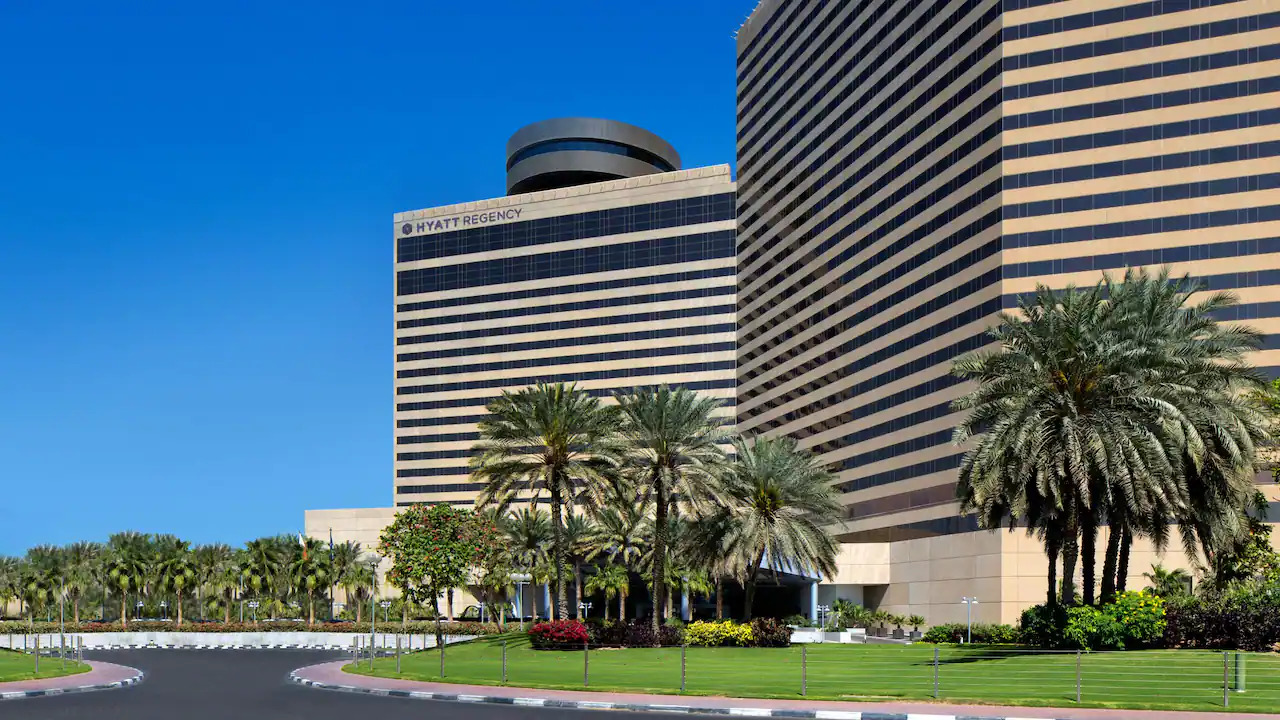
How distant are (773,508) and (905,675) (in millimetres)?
23194

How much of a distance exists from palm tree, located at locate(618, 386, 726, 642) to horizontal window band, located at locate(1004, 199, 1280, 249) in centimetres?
4072

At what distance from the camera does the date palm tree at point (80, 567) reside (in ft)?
375

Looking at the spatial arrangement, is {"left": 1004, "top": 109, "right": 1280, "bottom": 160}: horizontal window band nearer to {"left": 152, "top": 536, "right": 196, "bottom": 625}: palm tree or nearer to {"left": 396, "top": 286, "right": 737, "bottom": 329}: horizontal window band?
{"left": 396, "top": 286, "right": 737, "bottom": 329}: horizontal window band

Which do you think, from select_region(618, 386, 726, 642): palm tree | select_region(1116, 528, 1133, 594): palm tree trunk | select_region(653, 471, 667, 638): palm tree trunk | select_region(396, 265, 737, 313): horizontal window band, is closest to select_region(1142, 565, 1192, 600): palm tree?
select_region(1116, 528, 1133, 594): palm tree trunk

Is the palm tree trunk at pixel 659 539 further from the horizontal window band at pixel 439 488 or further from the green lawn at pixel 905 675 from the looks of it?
the horizontal window band at pixel 439 488

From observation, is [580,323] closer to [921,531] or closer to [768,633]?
[921,531]

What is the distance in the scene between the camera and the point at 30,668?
167 ft

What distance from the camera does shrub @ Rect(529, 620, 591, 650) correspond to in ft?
193

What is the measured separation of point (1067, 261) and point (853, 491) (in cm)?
3302

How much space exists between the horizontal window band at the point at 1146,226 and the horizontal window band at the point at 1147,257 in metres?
1.41

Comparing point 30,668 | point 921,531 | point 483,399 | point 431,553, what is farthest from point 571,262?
point 30,668

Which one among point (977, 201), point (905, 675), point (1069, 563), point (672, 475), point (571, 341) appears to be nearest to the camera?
point (905, 675)

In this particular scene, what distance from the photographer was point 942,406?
10112cm

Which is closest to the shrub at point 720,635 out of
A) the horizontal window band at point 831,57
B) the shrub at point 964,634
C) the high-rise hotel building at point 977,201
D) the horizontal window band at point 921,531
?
the shrub at point 964,634
